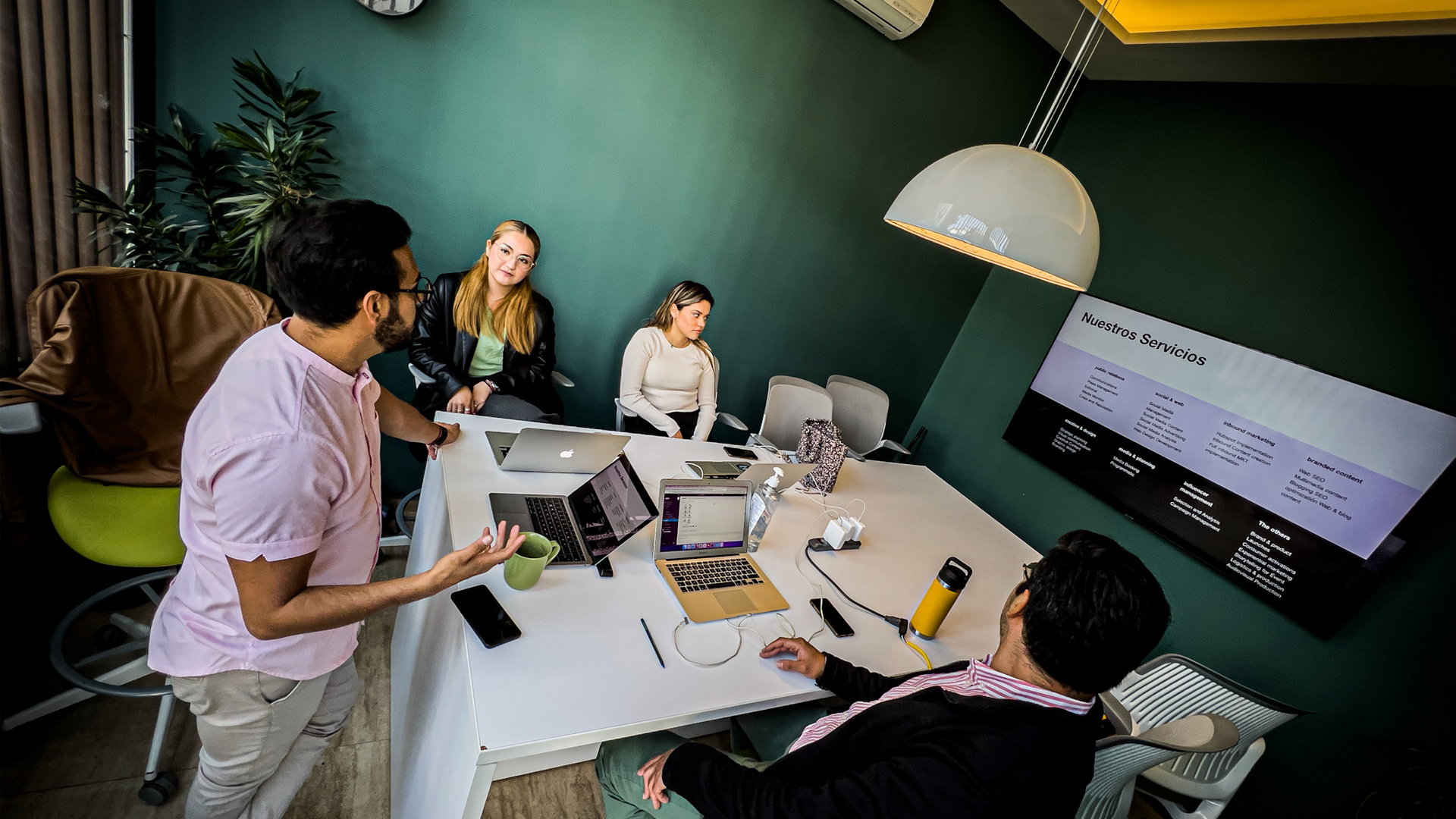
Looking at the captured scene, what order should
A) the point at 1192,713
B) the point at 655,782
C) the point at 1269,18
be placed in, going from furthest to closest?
the point at 1269,18 → the point at 1192,713 → the point at 655,782

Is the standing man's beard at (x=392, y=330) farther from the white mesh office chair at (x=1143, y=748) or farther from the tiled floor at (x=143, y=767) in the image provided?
the white mesh office chair at (x=1143, y=748)

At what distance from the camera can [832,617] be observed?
1.71 metres

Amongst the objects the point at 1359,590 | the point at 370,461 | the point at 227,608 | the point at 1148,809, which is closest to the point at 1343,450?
the point at 1359,590

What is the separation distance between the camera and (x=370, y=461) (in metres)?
1.23

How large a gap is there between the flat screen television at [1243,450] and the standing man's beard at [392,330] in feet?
11.8

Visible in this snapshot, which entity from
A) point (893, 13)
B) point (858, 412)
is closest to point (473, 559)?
point (858, 412)

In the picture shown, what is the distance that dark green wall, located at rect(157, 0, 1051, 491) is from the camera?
2.39m

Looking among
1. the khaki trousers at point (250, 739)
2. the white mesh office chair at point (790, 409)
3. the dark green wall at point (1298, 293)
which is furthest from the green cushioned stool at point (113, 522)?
the dark green wall at point (1298, 293)

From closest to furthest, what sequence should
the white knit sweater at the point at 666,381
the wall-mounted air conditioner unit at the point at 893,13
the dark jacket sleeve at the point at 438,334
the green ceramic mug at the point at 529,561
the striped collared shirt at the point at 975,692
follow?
the striped collared shirt at the point at 975,692 → the green ceramic mug at the point at 529,561 → the dark jacket sleeve at the point at 438,334 → the wall-mounted air conditioner unit at the point at 893,13 → the white knit sweater at the point at 666,381

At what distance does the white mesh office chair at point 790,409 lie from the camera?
3174 mm

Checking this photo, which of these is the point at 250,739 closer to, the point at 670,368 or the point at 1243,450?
the point at 670,368

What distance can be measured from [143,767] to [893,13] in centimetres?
428

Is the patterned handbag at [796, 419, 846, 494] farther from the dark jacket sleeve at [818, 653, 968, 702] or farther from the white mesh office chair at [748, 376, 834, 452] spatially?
the dark jacket sleeve at [818, 653, 968, 702]

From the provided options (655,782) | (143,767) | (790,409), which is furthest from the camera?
(790,409)
